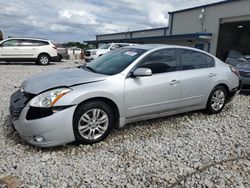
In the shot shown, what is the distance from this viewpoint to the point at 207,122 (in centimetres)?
475

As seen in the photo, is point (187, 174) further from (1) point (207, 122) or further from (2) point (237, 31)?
(2) point (237, 31)

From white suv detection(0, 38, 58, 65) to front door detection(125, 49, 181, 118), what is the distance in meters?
12.8

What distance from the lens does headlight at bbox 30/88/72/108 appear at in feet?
10.6

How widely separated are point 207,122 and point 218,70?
3.72ft

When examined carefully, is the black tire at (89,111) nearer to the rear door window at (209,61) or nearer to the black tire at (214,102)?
the black tire at (214,102)

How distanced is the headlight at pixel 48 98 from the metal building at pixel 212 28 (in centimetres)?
1712

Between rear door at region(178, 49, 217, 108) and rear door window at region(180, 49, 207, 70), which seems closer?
rear door at region(178, 49, 217, 108)

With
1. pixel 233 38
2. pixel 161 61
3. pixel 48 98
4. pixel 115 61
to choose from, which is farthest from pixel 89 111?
pixel 233 38

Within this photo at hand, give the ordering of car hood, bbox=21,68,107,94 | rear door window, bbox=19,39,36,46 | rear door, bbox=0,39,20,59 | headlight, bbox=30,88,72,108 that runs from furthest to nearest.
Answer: rear door window, bbox=19,39,36,46 < rear door, bbox=0,39,20,59 < car hood, bbox=21,68,107,94 < headlight, bbox=30,88,72,108

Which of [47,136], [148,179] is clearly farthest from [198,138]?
[47,136]

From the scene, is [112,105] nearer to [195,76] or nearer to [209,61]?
[195,76]

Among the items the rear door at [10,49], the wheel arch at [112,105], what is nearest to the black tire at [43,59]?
the rear door at [10,49]

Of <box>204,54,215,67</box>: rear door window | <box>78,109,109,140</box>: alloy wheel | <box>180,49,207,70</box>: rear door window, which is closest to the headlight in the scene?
<box>78,109,109,140</box>: alloy wheel

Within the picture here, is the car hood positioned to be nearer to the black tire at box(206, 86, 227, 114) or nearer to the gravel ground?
the gravel ground
